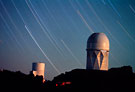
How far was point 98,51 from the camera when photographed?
77.5 m

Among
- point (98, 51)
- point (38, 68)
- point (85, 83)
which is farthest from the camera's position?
point (38, 68)

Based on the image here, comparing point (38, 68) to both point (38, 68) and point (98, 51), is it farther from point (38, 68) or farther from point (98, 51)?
point (98, 51)

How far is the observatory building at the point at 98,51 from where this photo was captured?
77.6 metres

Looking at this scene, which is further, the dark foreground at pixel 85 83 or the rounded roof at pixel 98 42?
the rounded roof at pixel 98 42

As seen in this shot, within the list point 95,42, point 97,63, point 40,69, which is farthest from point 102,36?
point 40,69

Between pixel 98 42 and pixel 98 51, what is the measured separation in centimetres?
313

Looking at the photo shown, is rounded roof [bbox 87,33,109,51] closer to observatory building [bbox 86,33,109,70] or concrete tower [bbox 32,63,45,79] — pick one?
observatory building [bbox 86,33,109,70]

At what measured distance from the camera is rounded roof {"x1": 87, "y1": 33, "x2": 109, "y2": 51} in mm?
77562

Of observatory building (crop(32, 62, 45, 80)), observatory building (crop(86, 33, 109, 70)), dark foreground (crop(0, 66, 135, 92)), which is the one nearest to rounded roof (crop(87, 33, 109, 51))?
observatory building (crop(86, 33, 109, 70))

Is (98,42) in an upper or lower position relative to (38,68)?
upper

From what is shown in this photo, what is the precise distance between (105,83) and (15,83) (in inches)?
Answer: 610

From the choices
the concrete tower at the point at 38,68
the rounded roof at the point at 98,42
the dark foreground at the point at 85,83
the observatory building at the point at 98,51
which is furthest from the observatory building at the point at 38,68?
the dark foreground at the point at 85,83

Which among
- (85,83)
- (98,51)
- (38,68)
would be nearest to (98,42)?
(98,51)

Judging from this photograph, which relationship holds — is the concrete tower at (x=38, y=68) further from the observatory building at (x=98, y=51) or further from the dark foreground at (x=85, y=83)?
the dark foreground at (x=85, y=83)
